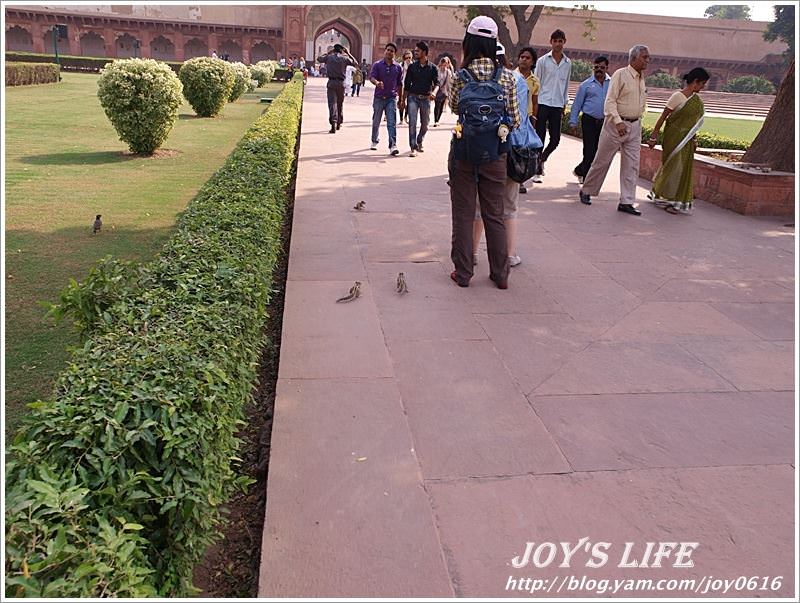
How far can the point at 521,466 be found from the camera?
2127mm

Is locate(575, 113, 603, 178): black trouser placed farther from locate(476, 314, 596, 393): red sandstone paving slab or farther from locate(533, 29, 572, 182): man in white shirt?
locate(476, 314, 596, 393): red sandstone paving slab

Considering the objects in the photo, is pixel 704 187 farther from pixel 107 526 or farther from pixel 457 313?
pixel 107 526

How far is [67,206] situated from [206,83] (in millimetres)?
8465

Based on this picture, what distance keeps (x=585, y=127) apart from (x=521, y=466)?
17.0 feet

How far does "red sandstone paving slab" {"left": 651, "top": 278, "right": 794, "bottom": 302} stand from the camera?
3840mm

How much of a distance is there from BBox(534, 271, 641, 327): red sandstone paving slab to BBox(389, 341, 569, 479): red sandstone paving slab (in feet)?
2.43

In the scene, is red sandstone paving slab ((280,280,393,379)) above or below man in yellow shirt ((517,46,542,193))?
below

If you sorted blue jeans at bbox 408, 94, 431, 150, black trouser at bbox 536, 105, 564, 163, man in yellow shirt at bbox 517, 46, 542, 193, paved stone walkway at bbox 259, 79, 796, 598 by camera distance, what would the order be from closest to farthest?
paved stone walkway at bbox 259, 79, 796, 598 → man in yellow shirt at bbox 517, 46, 542, 193 → black trouser at bbox 536, 105, 564, 163 → blue jeans at bbox 408, 94, 431, 150

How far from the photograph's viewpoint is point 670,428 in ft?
7.87

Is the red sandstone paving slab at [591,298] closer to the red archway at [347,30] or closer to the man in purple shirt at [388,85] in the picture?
the man in purple shirt at [388,85]

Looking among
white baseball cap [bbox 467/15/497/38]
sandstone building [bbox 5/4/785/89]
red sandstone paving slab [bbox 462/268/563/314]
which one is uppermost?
sandstone building [bbox 5/4/785/89]

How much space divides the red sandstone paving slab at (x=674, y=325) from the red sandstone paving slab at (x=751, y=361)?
103 mm

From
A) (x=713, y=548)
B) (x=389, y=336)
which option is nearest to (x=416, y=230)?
(x=389, y=336)

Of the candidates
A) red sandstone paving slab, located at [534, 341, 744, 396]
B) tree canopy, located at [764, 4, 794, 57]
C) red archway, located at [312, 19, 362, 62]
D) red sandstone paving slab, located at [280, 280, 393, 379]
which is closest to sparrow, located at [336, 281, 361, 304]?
red sandstone paving slab, located at [280, 280, 393, 379]
